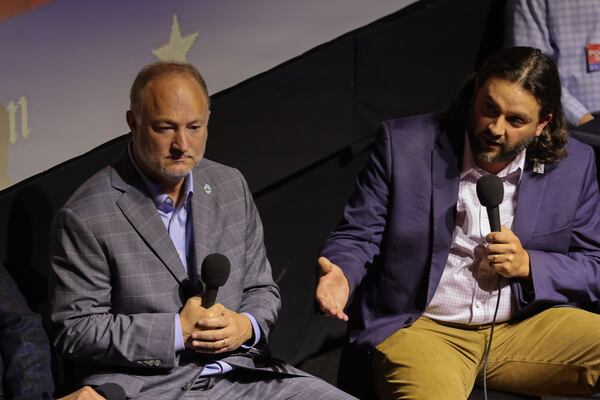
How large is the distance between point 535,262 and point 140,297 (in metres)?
1.09

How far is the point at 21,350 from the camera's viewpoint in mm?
2588

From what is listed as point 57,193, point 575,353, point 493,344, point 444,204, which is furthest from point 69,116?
point 575,353

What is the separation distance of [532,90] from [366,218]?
585 mm

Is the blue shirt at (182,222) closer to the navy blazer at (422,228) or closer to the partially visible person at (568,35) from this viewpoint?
the navy blazer at (422,228)

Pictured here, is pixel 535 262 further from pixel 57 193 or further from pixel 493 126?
pixel 57 193

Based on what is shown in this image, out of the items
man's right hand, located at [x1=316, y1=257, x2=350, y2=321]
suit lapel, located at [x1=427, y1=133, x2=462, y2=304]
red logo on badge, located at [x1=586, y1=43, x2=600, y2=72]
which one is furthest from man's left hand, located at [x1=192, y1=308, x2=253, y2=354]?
red logo on badge, located at [x1=586, y1=43, x2=600, y2=72]

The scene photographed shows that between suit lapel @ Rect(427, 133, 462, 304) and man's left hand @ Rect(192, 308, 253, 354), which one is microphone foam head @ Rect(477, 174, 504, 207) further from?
man's left hand @ Rect(192, 308, 253, 354)

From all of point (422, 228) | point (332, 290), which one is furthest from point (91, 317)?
point (422, 228)

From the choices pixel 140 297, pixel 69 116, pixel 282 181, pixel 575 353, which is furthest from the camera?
pixel 282 181

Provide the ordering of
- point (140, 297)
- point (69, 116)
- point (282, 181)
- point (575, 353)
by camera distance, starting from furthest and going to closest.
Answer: point (282, 181)
point (69, 116)
point (575, 353)
point (140, 297)

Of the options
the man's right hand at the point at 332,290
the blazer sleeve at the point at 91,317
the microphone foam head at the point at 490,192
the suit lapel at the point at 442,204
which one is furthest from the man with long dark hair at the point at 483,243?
the blazer sleeve at the point at 91,317

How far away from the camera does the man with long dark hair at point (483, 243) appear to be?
292cm

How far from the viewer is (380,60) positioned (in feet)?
12.5

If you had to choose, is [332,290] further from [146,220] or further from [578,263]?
[578,263]
